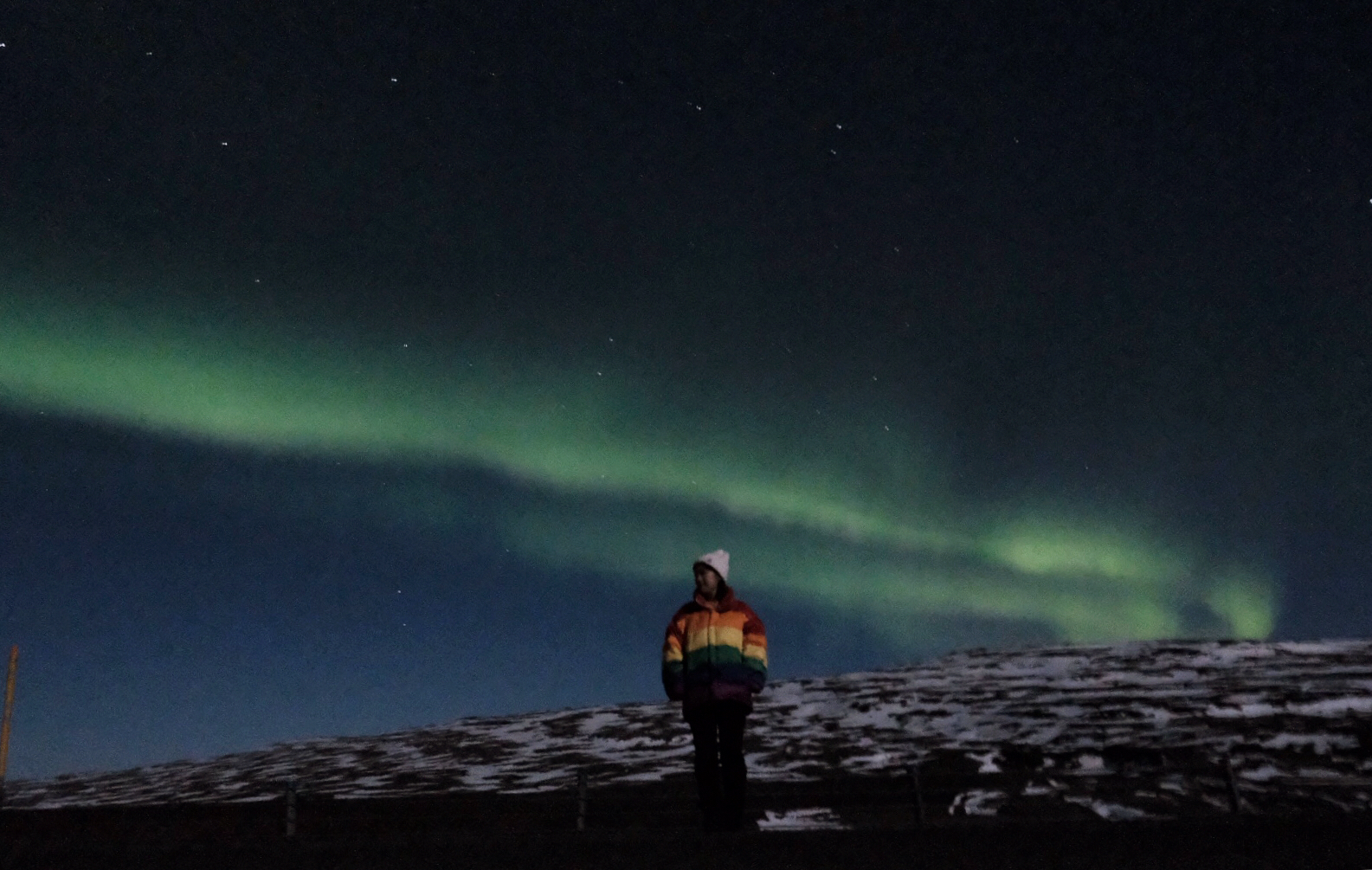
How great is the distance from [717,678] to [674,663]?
1.30 feet

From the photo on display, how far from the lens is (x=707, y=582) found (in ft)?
26.4

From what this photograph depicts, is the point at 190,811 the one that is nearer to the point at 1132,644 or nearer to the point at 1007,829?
the point at 1007,829

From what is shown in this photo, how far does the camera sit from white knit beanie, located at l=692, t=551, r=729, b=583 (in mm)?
8055

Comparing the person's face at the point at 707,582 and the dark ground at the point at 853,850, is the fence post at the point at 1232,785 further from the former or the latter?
the person's face at the point at 707,582

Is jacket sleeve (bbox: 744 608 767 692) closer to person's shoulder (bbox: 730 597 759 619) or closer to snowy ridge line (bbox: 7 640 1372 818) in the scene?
person's shoulder (bbox: 730 597 759 619)

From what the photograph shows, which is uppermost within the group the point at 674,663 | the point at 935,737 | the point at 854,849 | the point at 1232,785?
the point at 674,663

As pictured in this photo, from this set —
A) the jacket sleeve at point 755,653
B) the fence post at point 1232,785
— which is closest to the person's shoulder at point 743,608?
the jacket sleeve at point 755,653

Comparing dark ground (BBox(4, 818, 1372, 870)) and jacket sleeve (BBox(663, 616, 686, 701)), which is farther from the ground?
jacket sleeve (BBox(663, 616, 686, 701))

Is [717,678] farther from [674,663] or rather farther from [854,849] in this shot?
[854,849]

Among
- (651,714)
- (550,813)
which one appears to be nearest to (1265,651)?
(651,714)

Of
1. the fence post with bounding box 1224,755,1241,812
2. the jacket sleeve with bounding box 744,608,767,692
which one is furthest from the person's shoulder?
the fence post with bounding box 1224,755,1241,812

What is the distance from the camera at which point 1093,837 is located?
696 cm

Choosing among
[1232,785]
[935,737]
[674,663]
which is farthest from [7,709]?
[935,737]

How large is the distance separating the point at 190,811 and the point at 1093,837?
1260 centimetres
